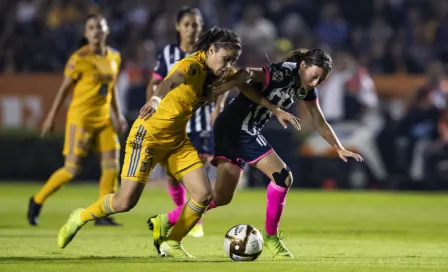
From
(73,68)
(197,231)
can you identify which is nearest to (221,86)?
(197,231)

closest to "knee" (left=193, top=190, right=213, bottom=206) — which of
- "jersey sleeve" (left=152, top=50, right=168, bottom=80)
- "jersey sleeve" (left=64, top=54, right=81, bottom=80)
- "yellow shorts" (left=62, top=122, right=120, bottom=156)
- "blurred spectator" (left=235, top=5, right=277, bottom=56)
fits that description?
"jersey sleeve" (left=152, top=50, right=168, bottom=80)

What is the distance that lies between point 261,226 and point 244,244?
409 centimetres

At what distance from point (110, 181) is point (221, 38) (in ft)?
14.0

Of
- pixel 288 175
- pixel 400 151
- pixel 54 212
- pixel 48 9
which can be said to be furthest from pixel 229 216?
pixel 48 9

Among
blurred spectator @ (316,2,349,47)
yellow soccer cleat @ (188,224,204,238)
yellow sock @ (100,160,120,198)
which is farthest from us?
blurred spectator @ (316,2,349,47)

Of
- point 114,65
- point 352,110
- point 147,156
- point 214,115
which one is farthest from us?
point 352,110

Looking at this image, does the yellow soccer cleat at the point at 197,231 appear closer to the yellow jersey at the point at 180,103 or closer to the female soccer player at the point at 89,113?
the female soccer player at the point at 89,113

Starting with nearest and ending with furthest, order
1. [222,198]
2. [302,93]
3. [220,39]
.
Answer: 1. [220,39]
2. [302,93]
3. [222,198]

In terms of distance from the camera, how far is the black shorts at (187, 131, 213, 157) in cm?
1160

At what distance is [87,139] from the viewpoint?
41.6 ft

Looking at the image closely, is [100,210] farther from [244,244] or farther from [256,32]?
[256,32]

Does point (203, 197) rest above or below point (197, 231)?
above

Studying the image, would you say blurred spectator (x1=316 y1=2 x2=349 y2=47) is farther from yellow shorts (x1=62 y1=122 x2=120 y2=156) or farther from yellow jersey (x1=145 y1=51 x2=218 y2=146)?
yellow jersey (x1=145 y1=51 x2=218 y2=146)

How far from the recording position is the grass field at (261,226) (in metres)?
8.72
